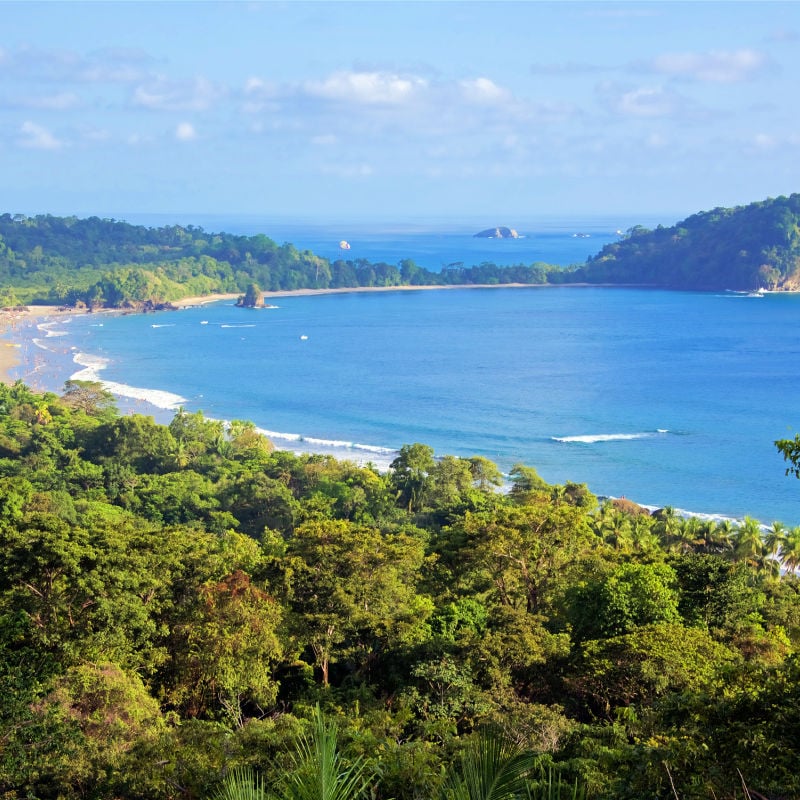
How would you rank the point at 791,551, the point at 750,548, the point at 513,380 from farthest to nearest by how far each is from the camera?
the point at 513,380
the point at 791,551
the point at 750,548

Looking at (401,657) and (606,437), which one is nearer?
(401,657)

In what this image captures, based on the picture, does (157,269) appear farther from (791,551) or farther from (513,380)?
(791,551)

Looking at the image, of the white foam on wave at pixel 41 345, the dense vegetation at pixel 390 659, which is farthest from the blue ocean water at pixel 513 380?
the dense vegetation at pixel 390 659

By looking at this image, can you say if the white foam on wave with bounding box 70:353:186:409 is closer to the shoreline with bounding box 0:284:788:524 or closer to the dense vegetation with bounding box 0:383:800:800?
the shoreline with bounding box 0:284:788:524

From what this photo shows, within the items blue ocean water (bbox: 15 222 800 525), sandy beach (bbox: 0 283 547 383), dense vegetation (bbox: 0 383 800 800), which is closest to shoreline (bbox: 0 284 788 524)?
sandy beach (bbox: 0 283 547 383)

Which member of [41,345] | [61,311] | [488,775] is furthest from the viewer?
[61,311]

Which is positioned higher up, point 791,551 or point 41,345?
point 41,345

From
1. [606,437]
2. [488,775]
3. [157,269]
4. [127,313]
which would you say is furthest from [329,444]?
[157,269]
